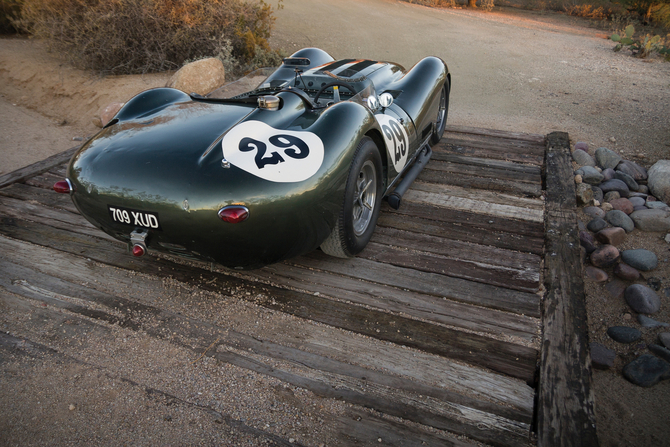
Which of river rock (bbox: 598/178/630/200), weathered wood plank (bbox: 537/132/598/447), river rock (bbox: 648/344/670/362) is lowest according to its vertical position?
river rock (bbox: 648/344/670/362)

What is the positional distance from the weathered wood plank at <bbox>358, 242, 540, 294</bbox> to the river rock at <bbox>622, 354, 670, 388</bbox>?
2.17 ft

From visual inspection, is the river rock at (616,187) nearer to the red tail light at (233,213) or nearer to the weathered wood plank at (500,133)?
the weathered wood plank at (500,133)

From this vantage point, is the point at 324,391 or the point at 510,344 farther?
the point at 510,344

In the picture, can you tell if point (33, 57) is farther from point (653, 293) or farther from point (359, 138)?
point (653, 293)

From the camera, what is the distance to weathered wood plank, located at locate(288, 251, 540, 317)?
2.53 m

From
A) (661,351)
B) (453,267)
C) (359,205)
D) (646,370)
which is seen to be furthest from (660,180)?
(359,205)

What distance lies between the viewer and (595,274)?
332 cm

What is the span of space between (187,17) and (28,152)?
3368mm

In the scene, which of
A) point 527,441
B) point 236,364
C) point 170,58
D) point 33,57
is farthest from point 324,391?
point 33,57

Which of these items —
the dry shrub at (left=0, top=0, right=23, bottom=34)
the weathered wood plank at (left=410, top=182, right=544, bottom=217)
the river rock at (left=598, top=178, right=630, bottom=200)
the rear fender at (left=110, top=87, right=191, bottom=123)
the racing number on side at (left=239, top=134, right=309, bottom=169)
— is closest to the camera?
the racing number on side at (left=239, top=134, right=309, bottom=169)

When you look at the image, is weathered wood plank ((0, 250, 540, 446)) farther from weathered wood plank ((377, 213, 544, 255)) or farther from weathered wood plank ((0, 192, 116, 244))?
weathered wood plank ((377, 213, 544, 255))

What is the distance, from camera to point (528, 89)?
7426 mm

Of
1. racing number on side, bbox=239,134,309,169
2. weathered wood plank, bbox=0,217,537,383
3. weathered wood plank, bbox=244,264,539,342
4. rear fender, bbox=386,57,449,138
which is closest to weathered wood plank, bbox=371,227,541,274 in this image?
weathered wood plank, bbox=244,264,539,342

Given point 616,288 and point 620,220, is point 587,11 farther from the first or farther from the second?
point 616,288
